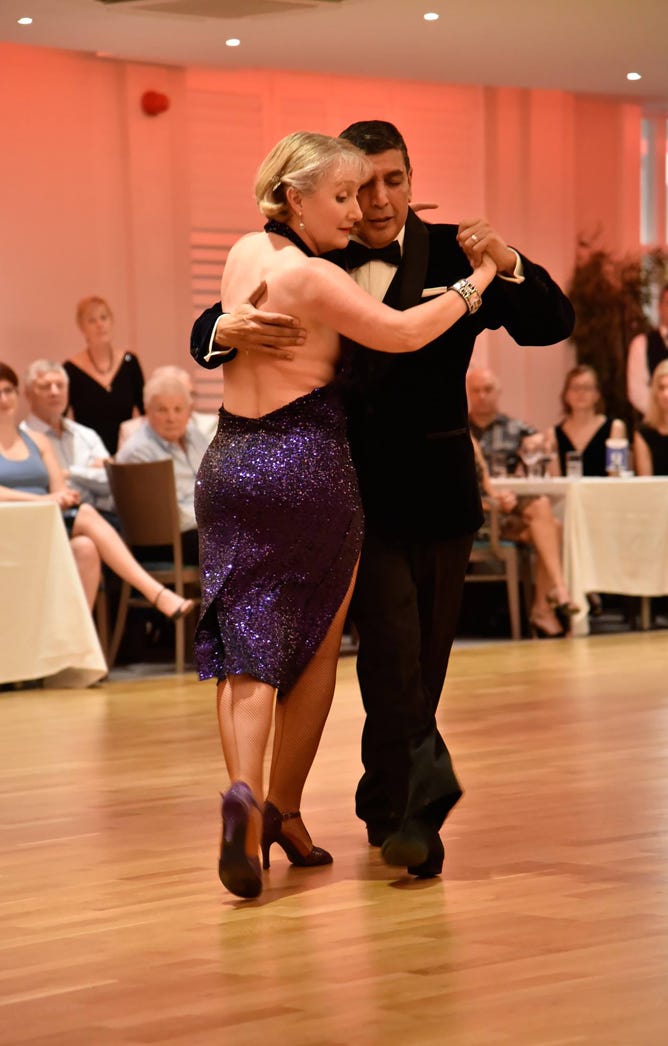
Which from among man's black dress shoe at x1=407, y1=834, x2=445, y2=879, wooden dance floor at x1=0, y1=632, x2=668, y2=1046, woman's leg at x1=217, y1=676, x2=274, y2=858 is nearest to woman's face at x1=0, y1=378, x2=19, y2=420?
wooden dance floor at x1=0, y1=632, x2=668, y2=1046

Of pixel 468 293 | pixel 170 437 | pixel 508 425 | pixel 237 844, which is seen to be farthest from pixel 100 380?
pixel 237 844

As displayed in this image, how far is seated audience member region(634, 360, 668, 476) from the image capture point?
8664mm

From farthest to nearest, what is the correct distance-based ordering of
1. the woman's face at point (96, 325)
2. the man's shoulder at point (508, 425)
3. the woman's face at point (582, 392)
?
the woman's face at point (582, 392) < the woman's face at point (96, 325) < the man's shoulder at point (508, 425)

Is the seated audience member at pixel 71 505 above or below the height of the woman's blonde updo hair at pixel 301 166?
below

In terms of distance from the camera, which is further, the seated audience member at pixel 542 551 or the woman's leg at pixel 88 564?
the seated audience member at pixel 542 551

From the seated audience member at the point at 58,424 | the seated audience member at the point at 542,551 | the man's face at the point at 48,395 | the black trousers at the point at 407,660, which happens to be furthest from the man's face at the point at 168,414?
the black trousers at the point at 407,660

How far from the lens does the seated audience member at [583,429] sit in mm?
8938

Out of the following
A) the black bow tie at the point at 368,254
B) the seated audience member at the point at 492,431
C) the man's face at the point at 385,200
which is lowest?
the seated audience member at the point at 492,431

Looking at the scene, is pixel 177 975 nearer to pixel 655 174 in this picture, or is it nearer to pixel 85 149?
pixel 85 149

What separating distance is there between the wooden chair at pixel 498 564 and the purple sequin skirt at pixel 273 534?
485cm

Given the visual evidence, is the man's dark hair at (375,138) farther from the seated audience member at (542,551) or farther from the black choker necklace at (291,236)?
the seated audience member at (542,551)

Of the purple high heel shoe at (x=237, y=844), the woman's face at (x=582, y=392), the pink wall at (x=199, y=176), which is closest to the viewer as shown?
the purple high heel shoe at (x=237, y=844)

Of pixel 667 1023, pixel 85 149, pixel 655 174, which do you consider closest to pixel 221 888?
pixel 667 1023

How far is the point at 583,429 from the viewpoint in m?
8.99
